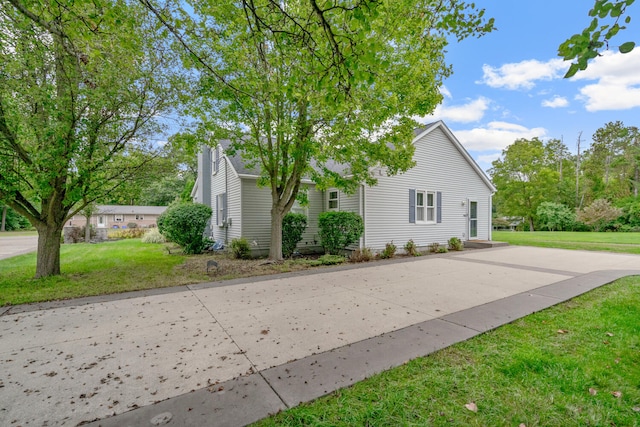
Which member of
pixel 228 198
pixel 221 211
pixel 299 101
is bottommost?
pixel 221 211

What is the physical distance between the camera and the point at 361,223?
1053 cm

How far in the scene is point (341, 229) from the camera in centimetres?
1035

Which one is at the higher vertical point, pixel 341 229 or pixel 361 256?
pixel 341 229

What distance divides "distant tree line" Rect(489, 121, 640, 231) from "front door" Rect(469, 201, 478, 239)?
1845 centimetres

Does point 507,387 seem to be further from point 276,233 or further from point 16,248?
point 16,248

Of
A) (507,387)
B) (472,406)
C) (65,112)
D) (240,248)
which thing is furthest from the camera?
(240,248)

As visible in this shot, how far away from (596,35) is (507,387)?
9.33ft

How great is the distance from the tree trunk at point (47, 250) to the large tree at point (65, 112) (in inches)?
0.7

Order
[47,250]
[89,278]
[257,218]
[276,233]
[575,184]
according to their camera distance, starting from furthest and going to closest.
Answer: [575,184] < [257,218] < [276,233] < [89,278] < [47,250]

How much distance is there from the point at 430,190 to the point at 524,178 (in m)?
24.7

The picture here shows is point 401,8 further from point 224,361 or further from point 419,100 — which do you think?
point 224,361

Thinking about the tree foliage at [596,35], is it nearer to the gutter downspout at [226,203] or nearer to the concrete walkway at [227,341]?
the concrete walkway at [227,341]

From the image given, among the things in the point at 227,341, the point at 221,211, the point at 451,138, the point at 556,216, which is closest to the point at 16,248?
the point at 221,211

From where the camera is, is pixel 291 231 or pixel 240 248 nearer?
pixel 240 248
